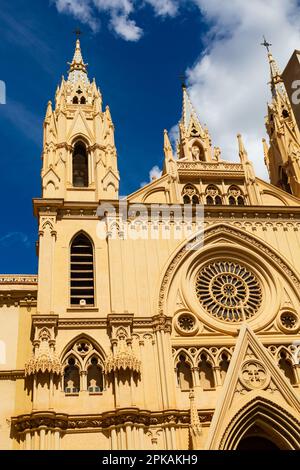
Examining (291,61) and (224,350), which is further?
(291,61)

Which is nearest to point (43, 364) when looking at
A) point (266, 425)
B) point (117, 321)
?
point (117, 321)

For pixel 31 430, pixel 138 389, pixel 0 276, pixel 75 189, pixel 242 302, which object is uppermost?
pixel 75 189

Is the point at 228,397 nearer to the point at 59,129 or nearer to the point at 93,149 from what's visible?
the point at 93,149

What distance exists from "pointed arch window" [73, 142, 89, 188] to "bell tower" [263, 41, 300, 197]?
1157 centimetres

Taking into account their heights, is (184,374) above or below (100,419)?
above

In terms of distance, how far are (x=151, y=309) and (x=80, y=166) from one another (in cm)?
1000

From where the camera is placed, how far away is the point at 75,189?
27.4m

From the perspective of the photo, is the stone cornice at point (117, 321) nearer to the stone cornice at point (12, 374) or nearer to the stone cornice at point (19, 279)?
the stone cornice at point (12, 374)

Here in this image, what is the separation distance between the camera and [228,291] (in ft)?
83.8

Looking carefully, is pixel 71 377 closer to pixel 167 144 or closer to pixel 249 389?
pixel 249 389

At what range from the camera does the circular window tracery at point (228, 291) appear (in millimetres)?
24828

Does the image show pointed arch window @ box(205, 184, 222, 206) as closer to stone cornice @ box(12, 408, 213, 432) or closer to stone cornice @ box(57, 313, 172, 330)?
stone cornice @ box(57, 313, 172, 330)

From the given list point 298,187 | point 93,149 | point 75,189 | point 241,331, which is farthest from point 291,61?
point 241,331

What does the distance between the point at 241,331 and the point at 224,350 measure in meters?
1.15
